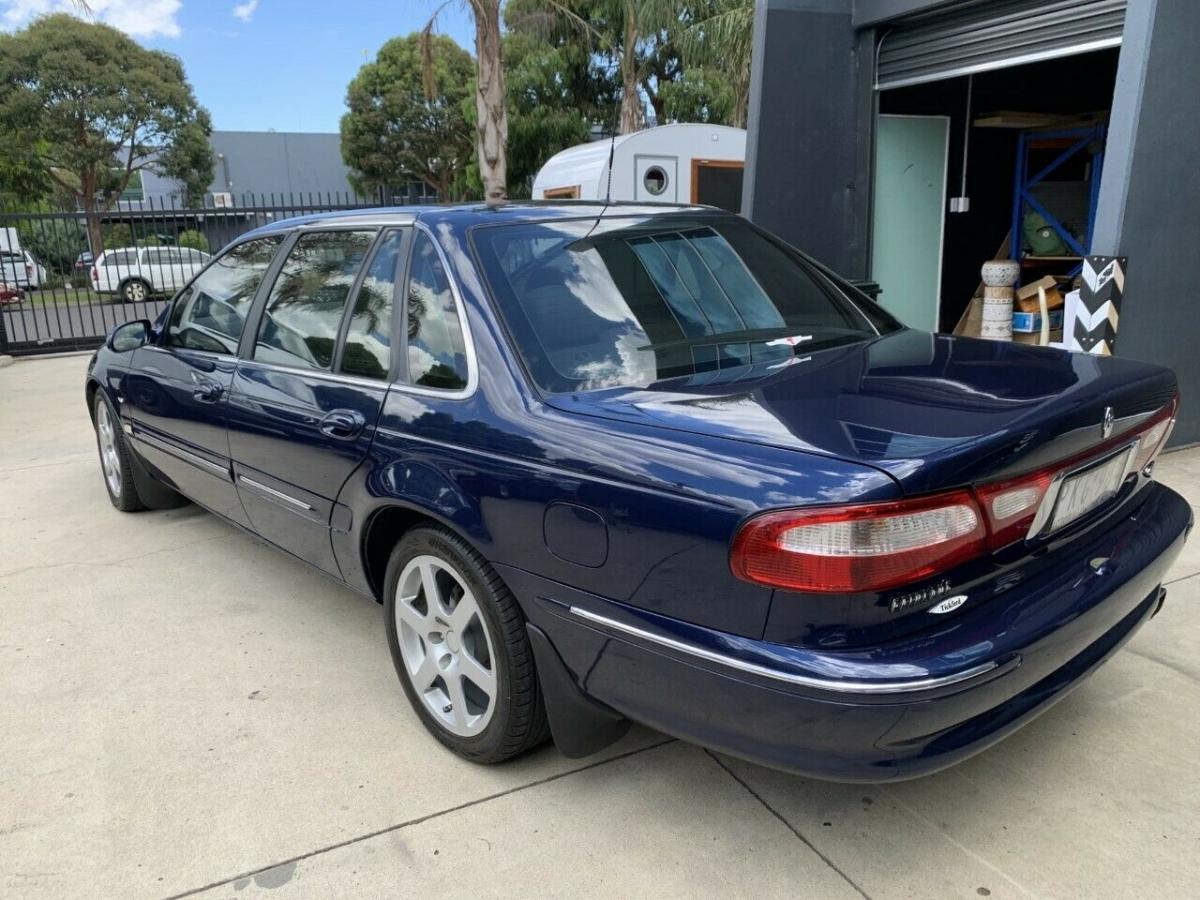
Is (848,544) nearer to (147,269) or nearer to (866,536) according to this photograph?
(866,536)

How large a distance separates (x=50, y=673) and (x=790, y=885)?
285cm

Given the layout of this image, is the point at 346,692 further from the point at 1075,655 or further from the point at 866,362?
the point at 1075,655

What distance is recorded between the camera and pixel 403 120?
109ft

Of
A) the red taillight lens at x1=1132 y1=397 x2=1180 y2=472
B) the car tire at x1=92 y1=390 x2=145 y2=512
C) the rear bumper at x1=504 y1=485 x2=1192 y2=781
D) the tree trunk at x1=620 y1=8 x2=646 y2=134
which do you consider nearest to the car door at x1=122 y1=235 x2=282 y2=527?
the car tire at x1=92 y1=390 x2=145 y2=512

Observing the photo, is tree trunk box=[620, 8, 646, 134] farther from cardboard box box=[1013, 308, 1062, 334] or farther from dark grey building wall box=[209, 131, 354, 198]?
dark grey building wall box=[209, 131, 354, 198]

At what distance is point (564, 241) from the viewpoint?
291 cm

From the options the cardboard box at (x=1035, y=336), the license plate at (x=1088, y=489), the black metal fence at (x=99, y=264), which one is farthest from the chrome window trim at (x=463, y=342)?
the cardboard box at (x=1035, y=336)

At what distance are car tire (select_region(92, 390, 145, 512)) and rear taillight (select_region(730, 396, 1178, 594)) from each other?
4197mm

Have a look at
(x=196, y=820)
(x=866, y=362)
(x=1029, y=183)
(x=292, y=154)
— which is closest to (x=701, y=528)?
(x=866, y=362)

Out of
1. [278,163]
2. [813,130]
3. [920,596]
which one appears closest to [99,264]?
[813,130]

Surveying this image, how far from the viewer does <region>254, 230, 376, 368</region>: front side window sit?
10.5 feet

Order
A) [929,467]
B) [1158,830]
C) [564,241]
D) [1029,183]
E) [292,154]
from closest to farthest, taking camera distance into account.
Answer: [929,467]
[1158,830]
[564,241]
[1029,183]
[292,154]

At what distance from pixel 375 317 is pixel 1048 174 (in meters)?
8.79

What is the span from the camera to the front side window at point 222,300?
149 inches
